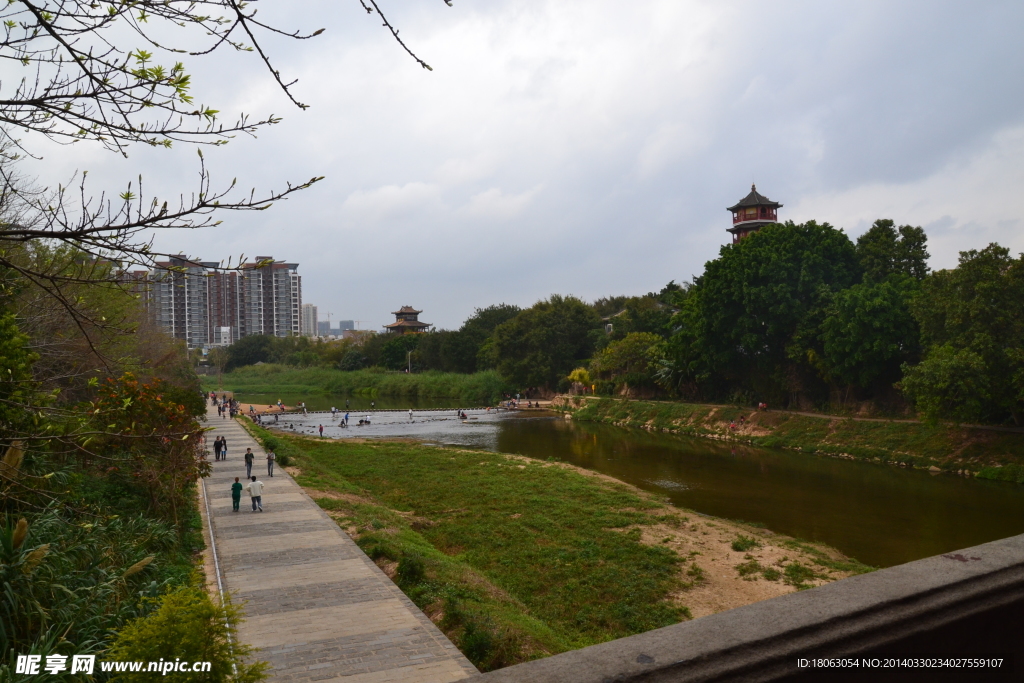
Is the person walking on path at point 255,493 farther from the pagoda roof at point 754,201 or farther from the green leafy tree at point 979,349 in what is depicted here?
the pagoda roof at point 754,201

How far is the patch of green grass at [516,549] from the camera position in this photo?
986 cm

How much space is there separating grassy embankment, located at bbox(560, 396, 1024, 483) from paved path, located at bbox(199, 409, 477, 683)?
20.4 meters

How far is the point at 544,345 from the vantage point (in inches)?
2148

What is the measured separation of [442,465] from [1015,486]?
18162 millimetres

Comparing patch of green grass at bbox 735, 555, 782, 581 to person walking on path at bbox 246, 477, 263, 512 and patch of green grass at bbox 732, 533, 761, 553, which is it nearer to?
patch of green grass at bbox 732, 533, 761, 553

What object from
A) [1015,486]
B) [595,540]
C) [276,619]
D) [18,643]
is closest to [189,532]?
[276,619]

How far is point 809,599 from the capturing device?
5.54 ft

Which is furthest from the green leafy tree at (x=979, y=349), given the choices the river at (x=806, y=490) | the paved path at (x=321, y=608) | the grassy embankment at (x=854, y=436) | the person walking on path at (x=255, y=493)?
the person walking on path at (x=255, y=493)

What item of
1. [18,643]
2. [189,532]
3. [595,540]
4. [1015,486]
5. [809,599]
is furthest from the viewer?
[1015,486]

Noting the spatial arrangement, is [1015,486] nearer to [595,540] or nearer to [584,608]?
[595,540]

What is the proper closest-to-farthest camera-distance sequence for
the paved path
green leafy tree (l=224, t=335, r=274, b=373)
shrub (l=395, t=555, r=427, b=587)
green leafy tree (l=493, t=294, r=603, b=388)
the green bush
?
the green bush < the paved path < shrub (l=395, t=555, r=427, b=587) < green leafy tree (l=493, t=294, r=603, b=388) < green leafy tree (l=224, t=335, r=274, b=373)

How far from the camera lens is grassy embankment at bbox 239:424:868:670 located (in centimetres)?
Answer: 993

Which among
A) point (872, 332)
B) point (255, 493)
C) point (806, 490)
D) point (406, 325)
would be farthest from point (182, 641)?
point (406, 325)

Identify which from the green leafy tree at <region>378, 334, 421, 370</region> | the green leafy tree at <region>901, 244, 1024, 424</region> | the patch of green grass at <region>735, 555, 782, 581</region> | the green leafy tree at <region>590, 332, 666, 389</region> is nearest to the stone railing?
the patch of green grass at <region>735, 555, 782, 581</region>
